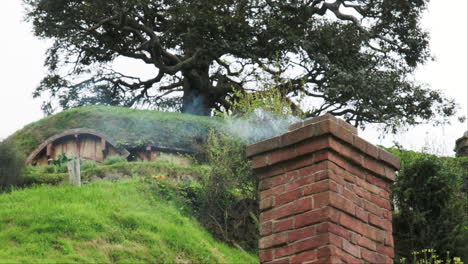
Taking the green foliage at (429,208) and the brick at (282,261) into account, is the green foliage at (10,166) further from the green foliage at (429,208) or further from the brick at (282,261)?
the brick at (282,261)

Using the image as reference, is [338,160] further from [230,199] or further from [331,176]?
[230,199]

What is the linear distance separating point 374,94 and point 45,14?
11.6 meters

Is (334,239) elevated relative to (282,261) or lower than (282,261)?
elevated

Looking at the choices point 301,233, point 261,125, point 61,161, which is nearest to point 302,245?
point 301,233

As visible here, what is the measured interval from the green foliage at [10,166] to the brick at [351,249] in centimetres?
1540

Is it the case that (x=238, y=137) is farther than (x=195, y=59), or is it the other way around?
(x=195, y=59)

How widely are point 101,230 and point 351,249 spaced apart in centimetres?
996

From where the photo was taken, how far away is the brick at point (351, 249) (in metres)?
4.73

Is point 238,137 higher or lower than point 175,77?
lower

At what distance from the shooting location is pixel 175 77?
29.2 metres

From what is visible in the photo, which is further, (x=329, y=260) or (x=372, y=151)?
(x=372, y=151)

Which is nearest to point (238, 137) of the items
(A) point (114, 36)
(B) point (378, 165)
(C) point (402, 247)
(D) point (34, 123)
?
(C) point (402, 247)

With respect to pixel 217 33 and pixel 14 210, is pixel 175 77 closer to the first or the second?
pixel 217 33

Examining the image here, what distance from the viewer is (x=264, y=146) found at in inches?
204
